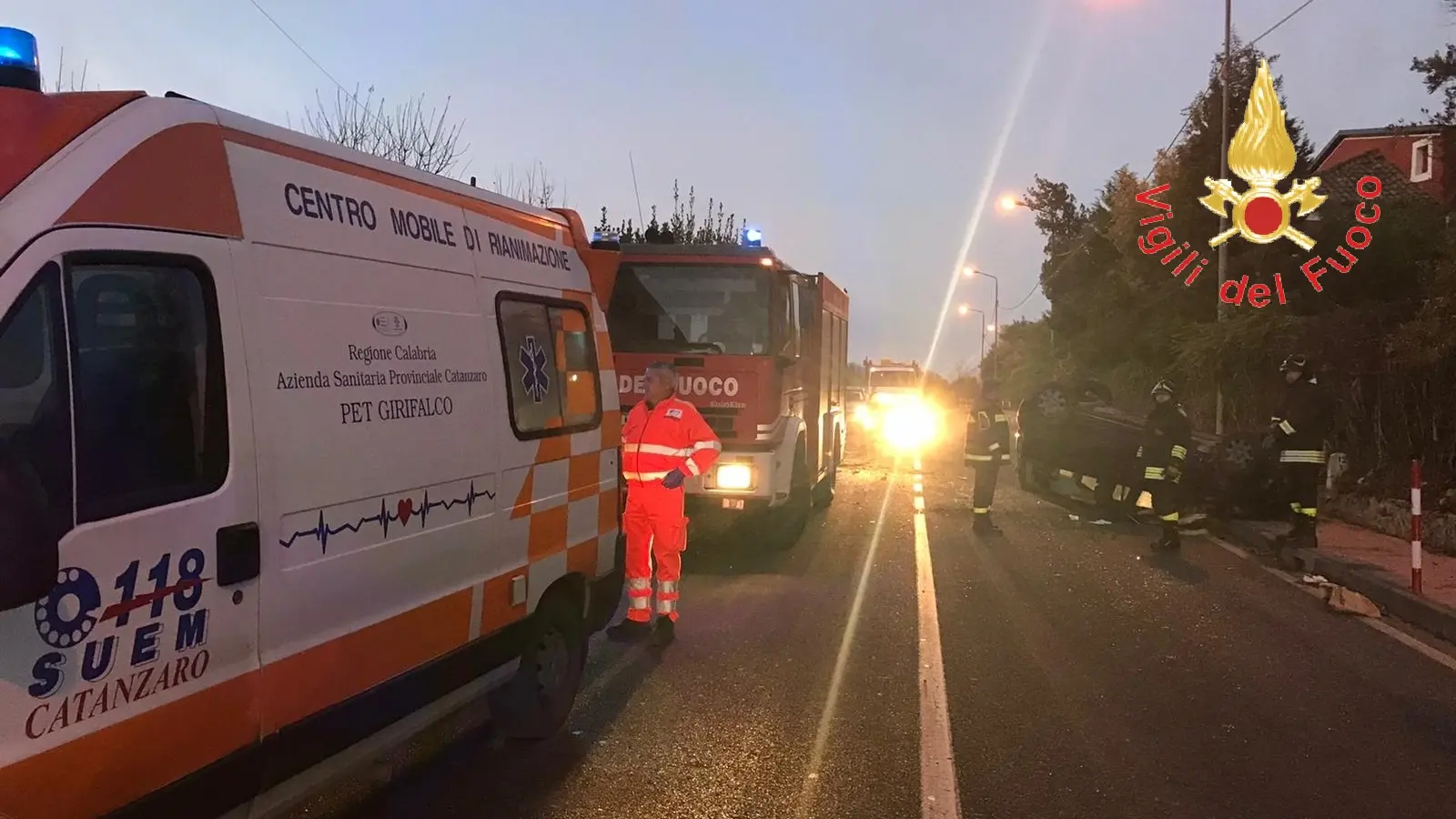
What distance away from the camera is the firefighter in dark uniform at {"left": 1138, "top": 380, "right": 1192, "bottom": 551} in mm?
11922

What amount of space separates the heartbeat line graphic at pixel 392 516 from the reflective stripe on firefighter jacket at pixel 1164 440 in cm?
916

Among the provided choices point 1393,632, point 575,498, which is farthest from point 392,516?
point 1393,632

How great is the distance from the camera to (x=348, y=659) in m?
3.77

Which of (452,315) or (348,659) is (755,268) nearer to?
(452,315)

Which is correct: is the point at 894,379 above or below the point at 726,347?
below

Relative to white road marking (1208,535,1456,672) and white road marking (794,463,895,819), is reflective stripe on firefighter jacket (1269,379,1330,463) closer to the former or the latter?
white road marking (1208,535,1456,672)

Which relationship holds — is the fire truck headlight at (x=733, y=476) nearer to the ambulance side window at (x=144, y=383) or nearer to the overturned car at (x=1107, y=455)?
the overturned car at (x=1107, y=455)

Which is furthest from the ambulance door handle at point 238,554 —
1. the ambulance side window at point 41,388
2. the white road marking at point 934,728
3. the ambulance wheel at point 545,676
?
the white road marking at point 934,728

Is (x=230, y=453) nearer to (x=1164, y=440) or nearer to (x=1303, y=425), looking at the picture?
(x=1303, y=425)

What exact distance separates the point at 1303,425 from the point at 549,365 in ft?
27.6

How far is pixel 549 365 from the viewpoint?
535 cm

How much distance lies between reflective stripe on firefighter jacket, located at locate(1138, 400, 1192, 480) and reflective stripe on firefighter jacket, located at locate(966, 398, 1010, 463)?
1752mm

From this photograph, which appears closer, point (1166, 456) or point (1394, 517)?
point (1166, 456)

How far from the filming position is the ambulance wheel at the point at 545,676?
17.4ft
